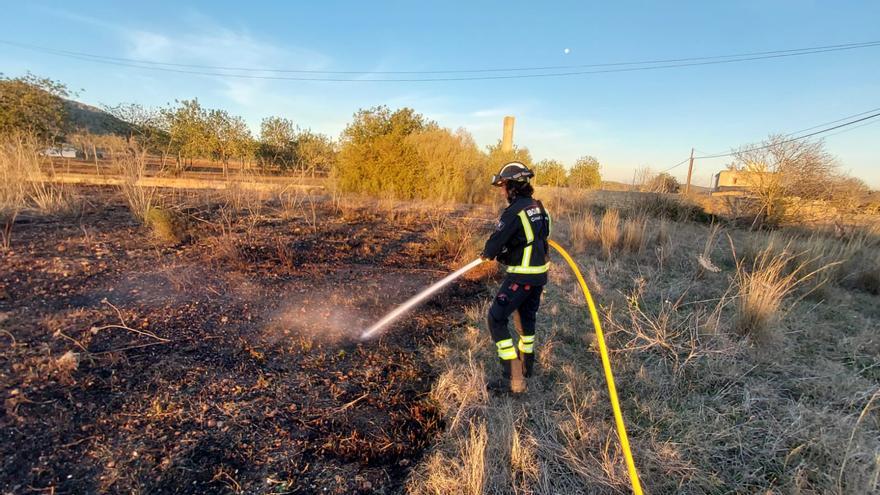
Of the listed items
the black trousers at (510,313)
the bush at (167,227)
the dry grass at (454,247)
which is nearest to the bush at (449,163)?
the dry grass at (454,247)

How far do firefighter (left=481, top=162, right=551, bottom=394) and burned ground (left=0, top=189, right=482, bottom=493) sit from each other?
815mm

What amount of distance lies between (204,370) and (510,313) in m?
2.67

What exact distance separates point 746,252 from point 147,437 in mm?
8895

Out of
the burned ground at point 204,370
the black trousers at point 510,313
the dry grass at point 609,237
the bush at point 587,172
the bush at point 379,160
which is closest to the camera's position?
the burned ground at point 204,370

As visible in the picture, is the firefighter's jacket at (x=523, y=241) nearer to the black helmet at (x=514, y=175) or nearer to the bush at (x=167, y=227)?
the black helmet at (x=514, y=175)

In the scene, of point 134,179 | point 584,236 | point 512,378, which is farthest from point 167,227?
point 584,236

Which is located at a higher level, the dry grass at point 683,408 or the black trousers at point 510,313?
the black trousers at point 510,313

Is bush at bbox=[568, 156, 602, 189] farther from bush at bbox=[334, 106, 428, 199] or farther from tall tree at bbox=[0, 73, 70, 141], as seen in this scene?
tall tree at bbox=[0, 73, 70, 141]

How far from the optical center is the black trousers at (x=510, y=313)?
9.98ft

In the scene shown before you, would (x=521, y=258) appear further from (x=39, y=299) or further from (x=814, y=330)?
(x=39, y=299)

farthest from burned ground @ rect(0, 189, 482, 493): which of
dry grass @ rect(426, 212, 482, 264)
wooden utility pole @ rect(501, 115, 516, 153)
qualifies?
wooden utility pole @ rect(501, 115, 516, 153)

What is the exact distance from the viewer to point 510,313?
304 centimetres

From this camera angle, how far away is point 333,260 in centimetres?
612

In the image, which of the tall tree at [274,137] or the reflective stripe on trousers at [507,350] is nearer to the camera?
the reflective stripe on trousers at [507,350]
